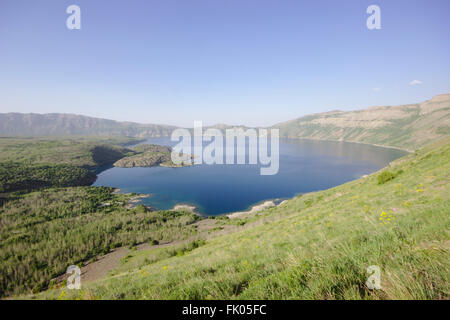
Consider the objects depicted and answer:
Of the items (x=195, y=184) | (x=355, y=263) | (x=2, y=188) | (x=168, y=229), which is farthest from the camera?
(x=195, y=184)

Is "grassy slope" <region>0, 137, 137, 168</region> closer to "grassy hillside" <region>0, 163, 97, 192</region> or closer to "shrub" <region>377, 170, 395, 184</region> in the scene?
"grassy hillside" <region>0, 163, 97, 192</region>

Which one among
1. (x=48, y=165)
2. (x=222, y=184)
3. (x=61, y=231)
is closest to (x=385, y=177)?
(x=61, y=231)


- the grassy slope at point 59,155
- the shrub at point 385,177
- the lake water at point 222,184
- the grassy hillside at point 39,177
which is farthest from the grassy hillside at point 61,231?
the grassy slope at point 59,155

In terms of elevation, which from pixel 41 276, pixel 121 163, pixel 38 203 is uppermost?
pixel 121 163

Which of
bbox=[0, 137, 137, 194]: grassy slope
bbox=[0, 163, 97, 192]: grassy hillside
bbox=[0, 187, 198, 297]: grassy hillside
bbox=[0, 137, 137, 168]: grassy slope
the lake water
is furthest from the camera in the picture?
bbox=[0, 137, 137, 168]: grassy slope

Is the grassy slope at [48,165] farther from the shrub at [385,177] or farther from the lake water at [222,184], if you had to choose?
the shrub at [385,177]

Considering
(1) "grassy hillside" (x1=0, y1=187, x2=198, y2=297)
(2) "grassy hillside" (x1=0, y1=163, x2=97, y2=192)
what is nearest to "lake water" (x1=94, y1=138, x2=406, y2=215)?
(2) "grassy hillside" (x1=0, y1=163, x2=97, y2=192)

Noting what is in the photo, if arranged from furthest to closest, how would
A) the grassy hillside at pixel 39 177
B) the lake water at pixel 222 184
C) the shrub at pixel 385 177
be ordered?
1. the grassy hillside at pixel 39 177
2. the lake water at pixel 222 184
3. the shrub at pixel 385 177

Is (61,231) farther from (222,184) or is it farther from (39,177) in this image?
(39,177)
